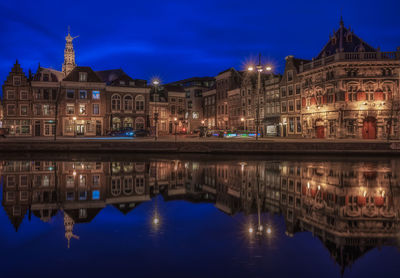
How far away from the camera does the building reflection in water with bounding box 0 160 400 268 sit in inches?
351

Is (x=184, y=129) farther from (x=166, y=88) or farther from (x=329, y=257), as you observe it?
(x=329, y=257)

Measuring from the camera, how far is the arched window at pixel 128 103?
70062 mm

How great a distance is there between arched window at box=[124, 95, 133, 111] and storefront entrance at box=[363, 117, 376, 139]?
149ft

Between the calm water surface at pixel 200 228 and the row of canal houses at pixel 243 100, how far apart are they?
873 inches

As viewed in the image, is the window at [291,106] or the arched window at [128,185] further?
the window at [291,106]

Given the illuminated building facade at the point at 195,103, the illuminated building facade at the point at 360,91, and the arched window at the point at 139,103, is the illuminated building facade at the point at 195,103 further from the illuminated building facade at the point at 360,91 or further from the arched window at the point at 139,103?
the illuminated building facade at the point at 360,91

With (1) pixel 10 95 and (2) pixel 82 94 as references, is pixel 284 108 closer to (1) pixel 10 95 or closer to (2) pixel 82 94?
(2) pixel 82 94

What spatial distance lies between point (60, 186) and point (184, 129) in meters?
71.1

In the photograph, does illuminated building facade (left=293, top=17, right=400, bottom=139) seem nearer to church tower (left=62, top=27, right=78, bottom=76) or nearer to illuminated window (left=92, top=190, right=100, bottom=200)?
illuminated window (left=92, top=190, right=100, bottom=200)

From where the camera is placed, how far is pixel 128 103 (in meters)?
70.2

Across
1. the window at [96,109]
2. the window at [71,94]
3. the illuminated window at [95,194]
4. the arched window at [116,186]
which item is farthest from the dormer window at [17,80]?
the illuminated window at [95,194]

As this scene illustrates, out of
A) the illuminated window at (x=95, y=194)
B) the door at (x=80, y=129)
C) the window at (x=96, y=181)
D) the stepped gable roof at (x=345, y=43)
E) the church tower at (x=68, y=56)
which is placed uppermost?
the church tower at (x=68, y=56)

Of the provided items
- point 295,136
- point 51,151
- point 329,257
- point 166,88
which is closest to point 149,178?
point 329,257

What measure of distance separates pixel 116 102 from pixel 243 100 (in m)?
27.6
